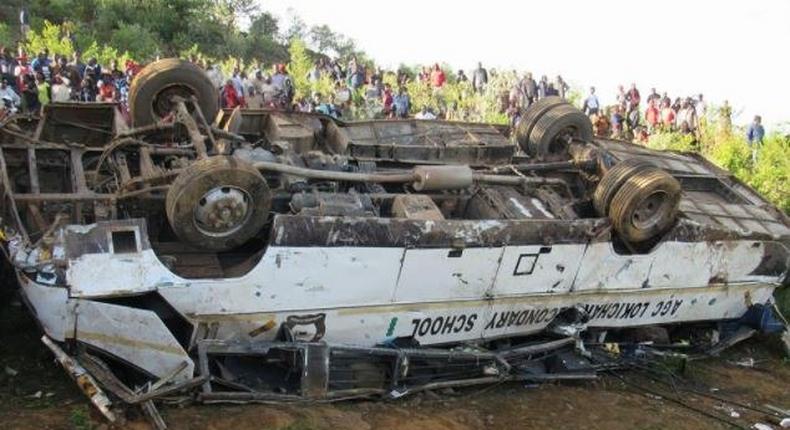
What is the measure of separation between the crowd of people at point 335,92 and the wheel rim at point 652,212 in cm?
670

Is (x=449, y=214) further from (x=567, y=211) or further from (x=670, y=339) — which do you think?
(x=670, y=339)

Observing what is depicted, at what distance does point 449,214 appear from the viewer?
752 cm

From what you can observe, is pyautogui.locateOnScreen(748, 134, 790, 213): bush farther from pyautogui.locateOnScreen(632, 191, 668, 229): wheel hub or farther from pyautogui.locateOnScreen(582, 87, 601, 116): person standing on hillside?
pyautogui.locateOnScreen(632, 191, 668, 229): wheel hub

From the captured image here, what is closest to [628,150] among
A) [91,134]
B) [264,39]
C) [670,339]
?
[670,339]

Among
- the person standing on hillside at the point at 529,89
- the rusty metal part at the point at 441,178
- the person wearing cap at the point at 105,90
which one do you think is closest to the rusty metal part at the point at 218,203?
the rusty metal part at the point at 441,178

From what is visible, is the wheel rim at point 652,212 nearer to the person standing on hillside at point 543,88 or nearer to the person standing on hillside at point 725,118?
the person standing on hillside at point 725,118

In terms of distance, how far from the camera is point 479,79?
20969 mm

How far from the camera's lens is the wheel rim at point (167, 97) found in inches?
291

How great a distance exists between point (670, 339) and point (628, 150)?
2209mm

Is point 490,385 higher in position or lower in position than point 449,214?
lower

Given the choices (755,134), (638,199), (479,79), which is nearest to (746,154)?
(755,134)

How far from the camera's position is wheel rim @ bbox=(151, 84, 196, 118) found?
7.40 meters

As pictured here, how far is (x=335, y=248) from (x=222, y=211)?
87 centimetres

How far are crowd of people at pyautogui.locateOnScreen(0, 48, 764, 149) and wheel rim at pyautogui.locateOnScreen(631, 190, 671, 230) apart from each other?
6704 millimetres
